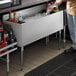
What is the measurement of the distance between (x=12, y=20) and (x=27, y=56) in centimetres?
69

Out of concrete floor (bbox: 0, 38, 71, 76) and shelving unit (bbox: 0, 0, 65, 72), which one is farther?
concrete floor (bbox: 0, 38, 71, 76)

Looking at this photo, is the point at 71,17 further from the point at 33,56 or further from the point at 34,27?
the point at 33,56

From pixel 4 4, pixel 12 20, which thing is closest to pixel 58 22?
pixel 12 20

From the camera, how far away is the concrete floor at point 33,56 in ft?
9.17

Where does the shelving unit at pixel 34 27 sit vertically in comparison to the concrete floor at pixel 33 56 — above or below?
above

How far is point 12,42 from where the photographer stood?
2.55 meters

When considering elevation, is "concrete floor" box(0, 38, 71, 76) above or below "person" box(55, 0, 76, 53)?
below

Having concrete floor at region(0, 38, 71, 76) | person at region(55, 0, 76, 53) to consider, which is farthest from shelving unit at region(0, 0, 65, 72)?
concrete floor at region(0, 38, 71, 76)

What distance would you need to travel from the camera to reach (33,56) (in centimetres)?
320

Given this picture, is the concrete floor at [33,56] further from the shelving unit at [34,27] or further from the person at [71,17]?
the shelving unit at [34,27]

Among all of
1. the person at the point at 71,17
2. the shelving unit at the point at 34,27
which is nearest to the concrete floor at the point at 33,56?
the person at the point at 71,17

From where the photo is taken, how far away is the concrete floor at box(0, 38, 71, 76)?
279cm

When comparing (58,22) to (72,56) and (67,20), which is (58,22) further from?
(72,56)

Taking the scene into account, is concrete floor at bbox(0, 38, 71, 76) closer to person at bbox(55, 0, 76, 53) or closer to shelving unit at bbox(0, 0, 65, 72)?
person at bbox(55, 0, 76, 53)
